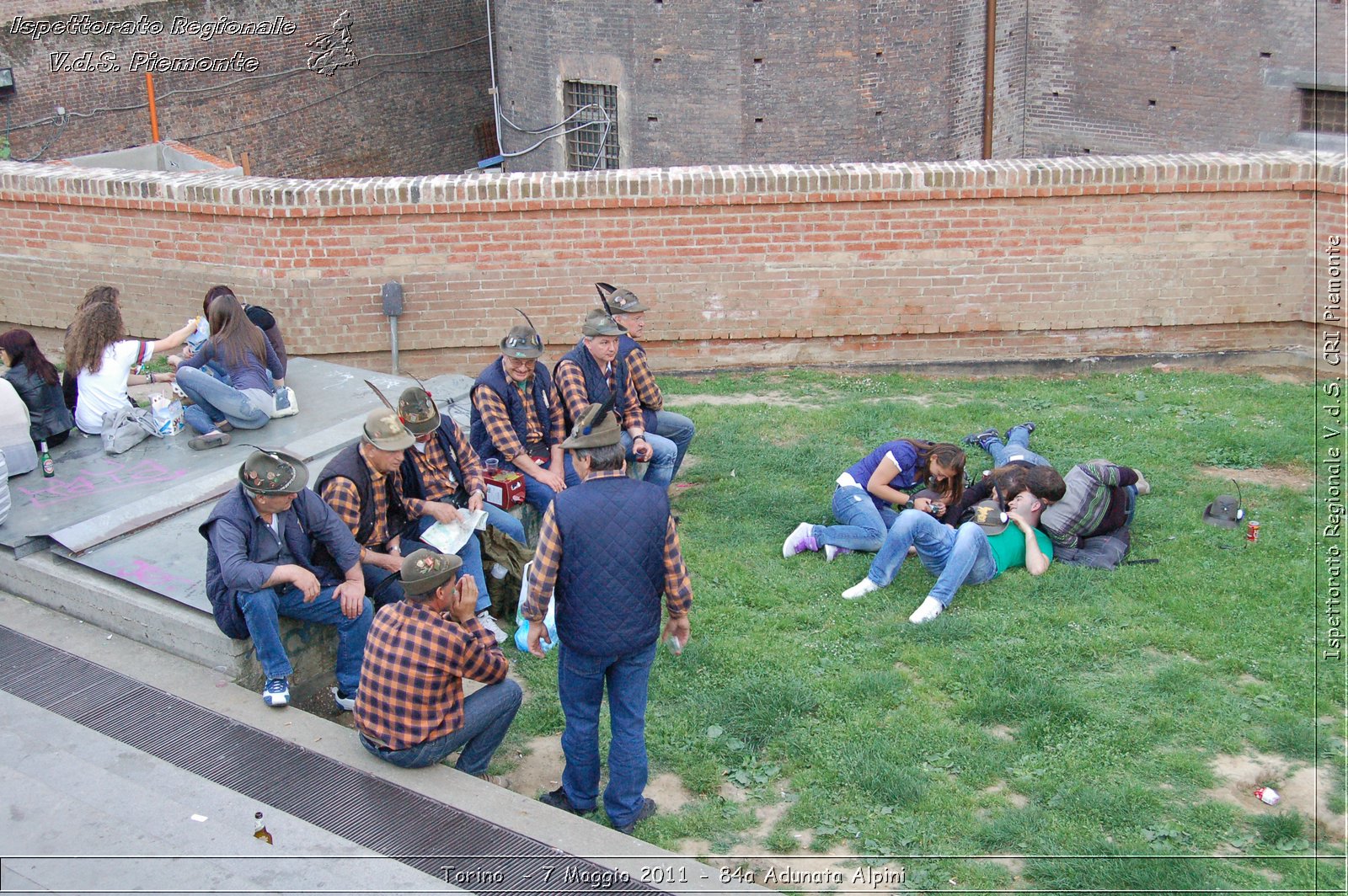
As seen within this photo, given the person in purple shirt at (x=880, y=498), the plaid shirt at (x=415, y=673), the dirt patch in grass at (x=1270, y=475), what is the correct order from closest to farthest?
the plaid shirt at (x=415, y=673)
the person in purple shirt at (x=880, y=498)
the dirt patch in grass at (x=1270, y=475)

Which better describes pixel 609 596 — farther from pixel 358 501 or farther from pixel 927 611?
pixel 927 611

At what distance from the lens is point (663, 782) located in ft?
18.0

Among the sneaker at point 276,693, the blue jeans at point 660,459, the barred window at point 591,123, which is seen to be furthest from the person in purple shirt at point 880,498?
the barred window at point 591,123

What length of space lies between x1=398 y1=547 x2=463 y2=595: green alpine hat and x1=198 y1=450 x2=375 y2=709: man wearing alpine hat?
2.78ft

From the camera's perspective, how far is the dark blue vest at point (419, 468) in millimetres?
6504

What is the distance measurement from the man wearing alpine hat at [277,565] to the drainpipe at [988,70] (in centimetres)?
1431

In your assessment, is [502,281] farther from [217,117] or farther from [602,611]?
[217,117]

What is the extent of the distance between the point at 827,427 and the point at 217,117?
591 inches

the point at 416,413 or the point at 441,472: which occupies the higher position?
the point at 416,413

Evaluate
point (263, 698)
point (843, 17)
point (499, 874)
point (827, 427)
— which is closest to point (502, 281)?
point (827, 427)

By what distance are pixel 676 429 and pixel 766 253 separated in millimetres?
2689

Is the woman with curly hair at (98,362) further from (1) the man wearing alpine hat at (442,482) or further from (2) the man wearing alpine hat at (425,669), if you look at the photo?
(2) the man wearing alpine hat at (425,669)

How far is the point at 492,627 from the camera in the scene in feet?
21.5

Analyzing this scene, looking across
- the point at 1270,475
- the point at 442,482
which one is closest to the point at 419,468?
the point at 442,482
